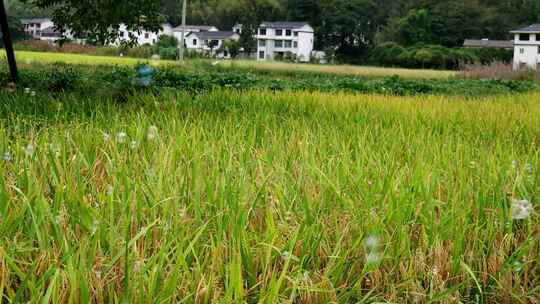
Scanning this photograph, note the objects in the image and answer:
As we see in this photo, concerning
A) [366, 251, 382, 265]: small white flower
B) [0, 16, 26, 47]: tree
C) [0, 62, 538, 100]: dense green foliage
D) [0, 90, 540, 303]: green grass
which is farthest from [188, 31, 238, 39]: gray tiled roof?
[366, 251, 382, 265]: small white flower

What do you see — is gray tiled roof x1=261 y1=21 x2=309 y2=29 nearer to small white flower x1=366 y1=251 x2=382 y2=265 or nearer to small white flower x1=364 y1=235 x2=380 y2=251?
small white flower x1=364 y1=235 x2=380 y2=251

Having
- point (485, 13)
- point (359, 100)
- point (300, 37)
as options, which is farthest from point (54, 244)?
point (300, 37)

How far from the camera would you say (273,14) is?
272 ft

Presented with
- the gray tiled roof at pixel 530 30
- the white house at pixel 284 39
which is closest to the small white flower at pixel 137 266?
the gray tiled roof at pixel 530 30

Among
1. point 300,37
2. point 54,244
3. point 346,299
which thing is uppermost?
point 300,37

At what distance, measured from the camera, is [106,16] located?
9492 millimetres

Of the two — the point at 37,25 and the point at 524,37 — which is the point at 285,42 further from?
the point at 37,25

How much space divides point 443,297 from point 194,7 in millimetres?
89245

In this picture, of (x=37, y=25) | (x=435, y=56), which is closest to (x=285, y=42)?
(x=435, y=56)

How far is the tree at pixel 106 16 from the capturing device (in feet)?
30.9

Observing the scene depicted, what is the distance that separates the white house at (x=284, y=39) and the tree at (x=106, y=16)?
67798 mm

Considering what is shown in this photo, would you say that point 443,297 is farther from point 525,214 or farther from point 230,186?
point 230,186

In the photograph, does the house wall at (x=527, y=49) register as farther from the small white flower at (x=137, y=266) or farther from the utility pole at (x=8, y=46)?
the small white flower at (x=137, y=266)

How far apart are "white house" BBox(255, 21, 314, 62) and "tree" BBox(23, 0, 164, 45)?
67.8 metres
